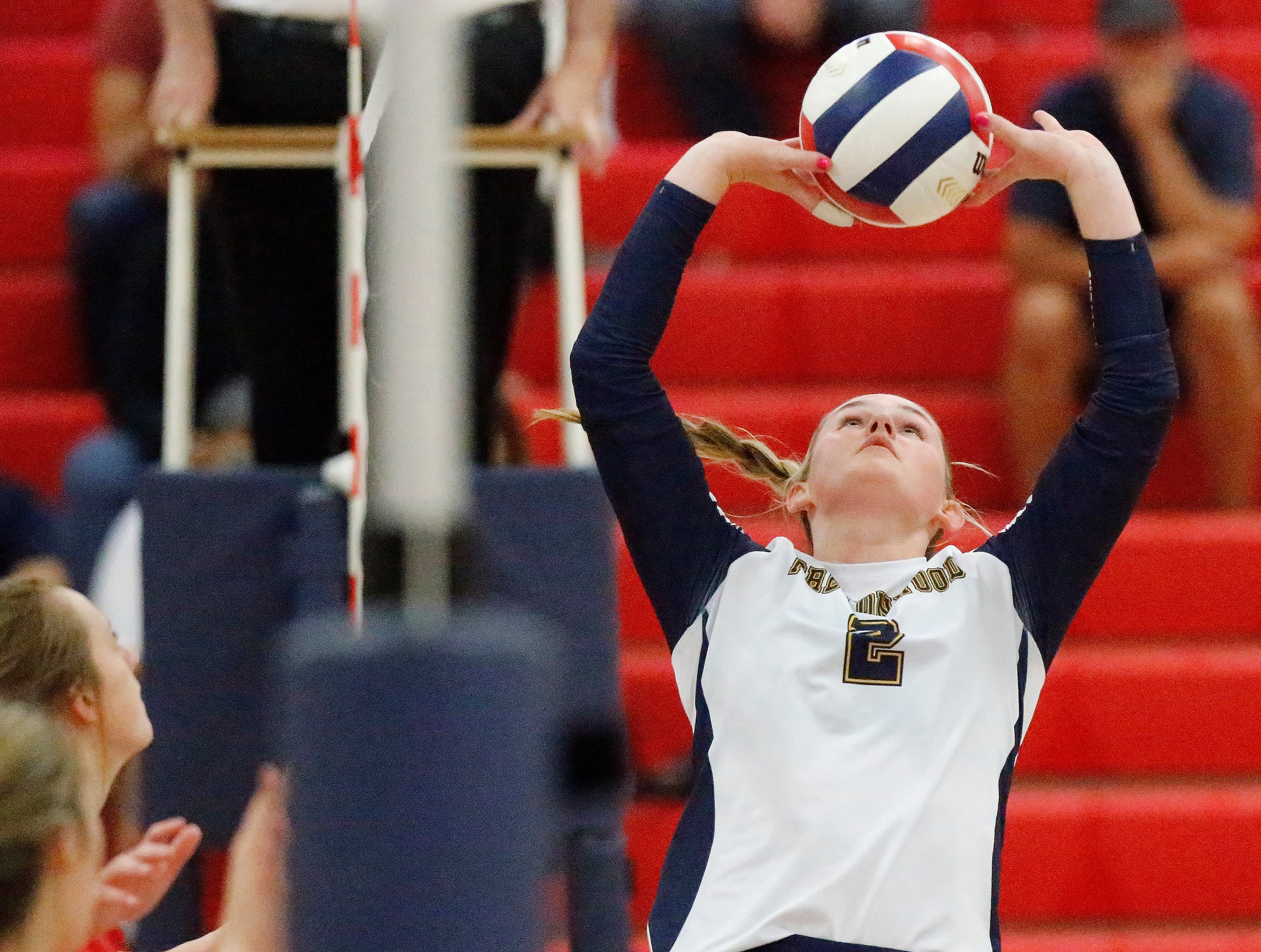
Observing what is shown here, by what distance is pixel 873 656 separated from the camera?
1892mm

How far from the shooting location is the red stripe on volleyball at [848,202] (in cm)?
204

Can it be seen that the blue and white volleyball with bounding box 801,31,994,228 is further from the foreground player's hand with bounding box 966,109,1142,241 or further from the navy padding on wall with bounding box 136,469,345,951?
the navy padding on wall with bounding box 136,469,345,951

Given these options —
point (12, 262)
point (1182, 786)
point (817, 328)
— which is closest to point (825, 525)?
point (1182, 786)

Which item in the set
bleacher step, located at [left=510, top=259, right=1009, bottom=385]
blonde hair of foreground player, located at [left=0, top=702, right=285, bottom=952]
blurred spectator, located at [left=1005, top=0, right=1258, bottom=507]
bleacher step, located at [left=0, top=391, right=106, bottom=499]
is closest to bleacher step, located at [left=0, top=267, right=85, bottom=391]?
bleacher step, located at [left=0, top=391, right=106, bottom=499]

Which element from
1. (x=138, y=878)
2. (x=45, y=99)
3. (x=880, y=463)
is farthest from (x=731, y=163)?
(x=45, y=99)

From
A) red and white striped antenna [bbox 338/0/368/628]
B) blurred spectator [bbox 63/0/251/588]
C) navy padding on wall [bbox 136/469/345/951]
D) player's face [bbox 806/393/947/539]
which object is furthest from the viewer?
blurred spectator [bbox 63/0/251/588]

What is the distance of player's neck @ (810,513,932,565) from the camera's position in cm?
201

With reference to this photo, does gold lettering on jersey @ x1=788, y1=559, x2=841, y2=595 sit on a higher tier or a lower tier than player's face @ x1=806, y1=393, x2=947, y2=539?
lower

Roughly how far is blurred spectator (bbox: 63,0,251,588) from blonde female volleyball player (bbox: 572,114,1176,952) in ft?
5.88

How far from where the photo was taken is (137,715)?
76.5 inches

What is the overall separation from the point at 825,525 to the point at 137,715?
0.79 metres

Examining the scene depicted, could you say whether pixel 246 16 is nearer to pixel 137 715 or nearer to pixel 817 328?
pixel 137 715

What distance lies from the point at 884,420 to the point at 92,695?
36.2 inches

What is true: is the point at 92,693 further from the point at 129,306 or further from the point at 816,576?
the point at 129,306
